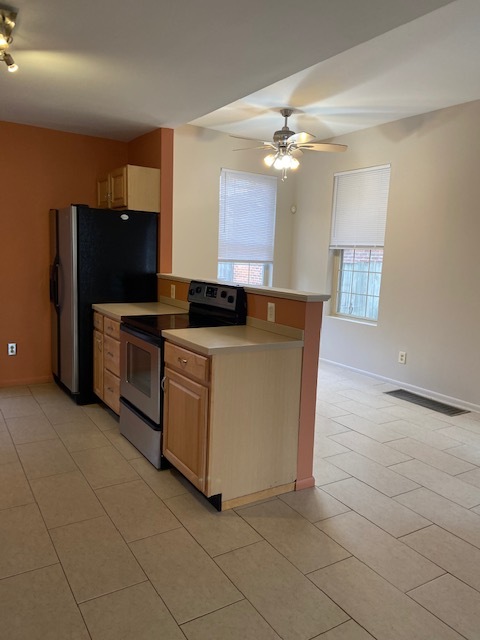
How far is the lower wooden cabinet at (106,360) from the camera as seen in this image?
11.3 feet

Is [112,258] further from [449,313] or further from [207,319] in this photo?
[449,313]

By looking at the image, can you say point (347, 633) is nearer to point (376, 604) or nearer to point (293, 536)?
point (376, 604)

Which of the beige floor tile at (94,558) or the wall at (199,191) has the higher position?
the wall at (199,191)

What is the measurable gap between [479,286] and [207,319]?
251 centimetres

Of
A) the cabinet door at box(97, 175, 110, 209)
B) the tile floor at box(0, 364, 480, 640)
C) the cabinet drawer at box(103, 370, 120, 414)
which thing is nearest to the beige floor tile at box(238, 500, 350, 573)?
the tile floor at box(0, 364, 480, 640)

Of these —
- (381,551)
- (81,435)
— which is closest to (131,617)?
(381,551)

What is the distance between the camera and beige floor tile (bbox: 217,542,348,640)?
1700 mm

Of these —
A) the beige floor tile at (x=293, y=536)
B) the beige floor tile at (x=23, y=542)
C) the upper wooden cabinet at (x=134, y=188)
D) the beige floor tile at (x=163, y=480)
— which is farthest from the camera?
the upper wooden cabinet at (x=134, y=188)

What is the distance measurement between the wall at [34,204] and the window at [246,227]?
1.43m

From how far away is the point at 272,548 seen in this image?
7.04ft

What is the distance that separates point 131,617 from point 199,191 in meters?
4.50

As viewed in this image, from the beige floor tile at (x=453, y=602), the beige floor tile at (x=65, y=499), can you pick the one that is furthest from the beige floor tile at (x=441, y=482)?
the beige floor tile at (x=65, y=499)

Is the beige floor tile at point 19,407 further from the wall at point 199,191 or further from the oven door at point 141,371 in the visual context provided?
Answer: the wall at point 199,191

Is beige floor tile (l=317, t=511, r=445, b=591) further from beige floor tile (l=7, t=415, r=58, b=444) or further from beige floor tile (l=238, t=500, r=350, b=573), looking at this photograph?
beige floor tile (l=7, t=415, r=58, b=444)
